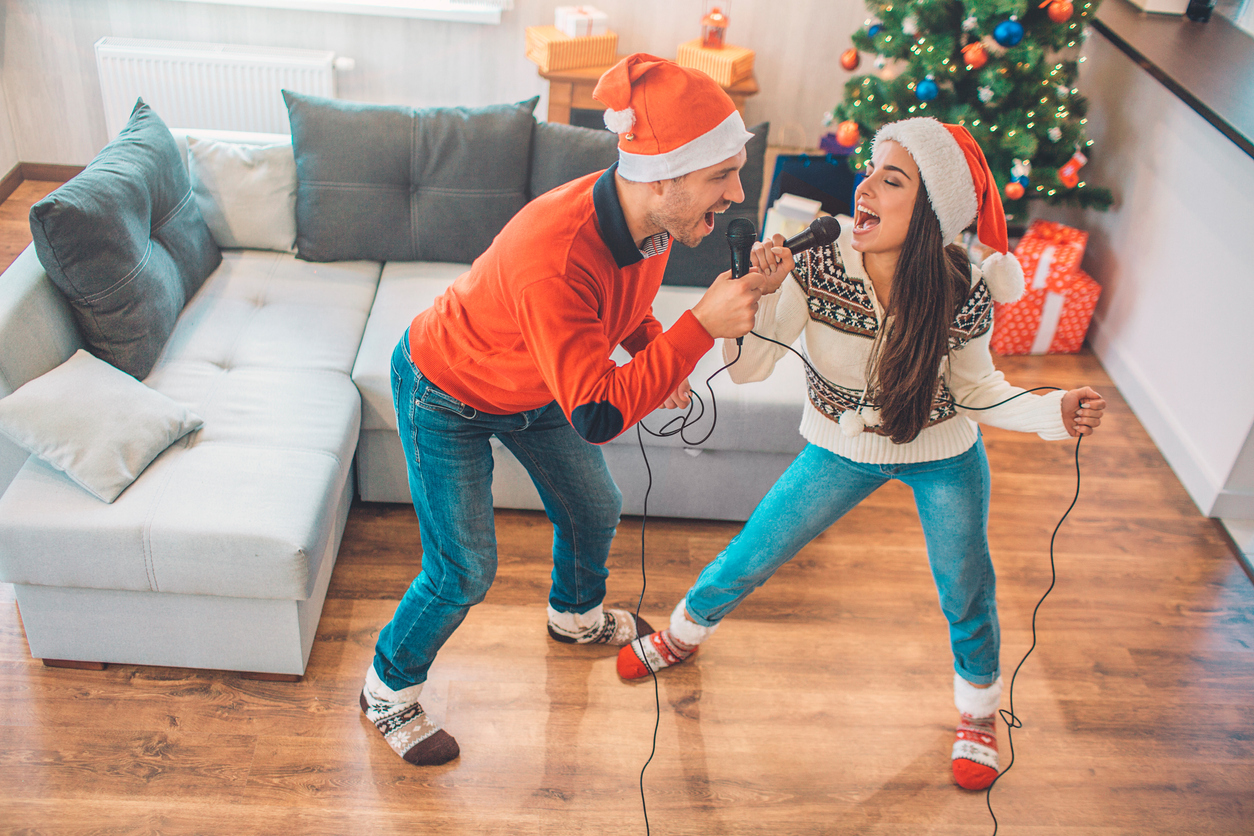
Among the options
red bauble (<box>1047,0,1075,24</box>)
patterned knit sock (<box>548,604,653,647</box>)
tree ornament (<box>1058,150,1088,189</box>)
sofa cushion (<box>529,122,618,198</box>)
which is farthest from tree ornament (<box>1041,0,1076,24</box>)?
patterned knit sock (<box>548,604,653,647</box>)

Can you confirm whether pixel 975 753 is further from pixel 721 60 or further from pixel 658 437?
pixel 721 60

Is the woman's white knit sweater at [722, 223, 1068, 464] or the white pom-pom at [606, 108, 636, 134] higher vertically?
the white pom-pom at [606, 108, 636, 134]

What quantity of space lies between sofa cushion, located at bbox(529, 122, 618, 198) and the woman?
1.16 metres

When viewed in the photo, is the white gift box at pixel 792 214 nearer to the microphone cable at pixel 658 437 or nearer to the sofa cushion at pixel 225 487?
the microphone cable at pixel 658 437

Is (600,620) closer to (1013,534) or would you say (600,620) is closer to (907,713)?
(907,713)

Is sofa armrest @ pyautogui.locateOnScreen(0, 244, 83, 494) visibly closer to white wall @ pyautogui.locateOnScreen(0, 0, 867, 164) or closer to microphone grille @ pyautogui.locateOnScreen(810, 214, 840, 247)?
microphone grille @ pyautogui.locateOnScreen(810, 214, 840, 247)

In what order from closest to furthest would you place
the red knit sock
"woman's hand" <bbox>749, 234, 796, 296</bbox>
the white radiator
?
"woman's hand" <bbox>749, 234, 796, 296</bbox> < the red knit sock < the white radiator

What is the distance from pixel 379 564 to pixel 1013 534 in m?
1.74

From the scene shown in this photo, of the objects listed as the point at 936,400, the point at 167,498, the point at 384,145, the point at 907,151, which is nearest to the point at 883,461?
the point at 936,400

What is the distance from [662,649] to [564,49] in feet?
7.90

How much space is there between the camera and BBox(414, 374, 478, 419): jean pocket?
1.58 meters

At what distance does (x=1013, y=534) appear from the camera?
104 inches

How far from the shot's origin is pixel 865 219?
5.19ft

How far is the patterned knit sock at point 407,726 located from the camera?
6.08 ft
